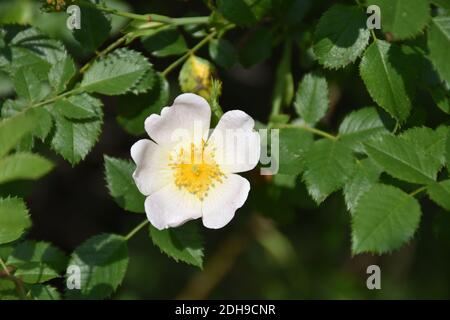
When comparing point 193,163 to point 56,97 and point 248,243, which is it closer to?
point 56,97

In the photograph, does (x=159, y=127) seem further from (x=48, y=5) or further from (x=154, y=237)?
(x=48, y=5)

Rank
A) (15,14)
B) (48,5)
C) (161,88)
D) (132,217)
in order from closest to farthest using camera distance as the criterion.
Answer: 1. (48,5)
2. (161,88)
3. (15,14)
4. (132,217)

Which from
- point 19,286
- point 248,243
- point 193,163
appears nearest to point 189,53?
point 193,163

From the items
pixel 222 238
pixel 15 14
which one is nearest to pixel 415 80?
pixel 15 14

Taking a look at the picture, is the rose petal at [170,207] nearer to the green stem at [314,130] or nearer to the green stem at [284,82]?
the green stem at [314,130]

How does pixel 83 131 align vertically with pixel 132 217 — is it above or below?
above

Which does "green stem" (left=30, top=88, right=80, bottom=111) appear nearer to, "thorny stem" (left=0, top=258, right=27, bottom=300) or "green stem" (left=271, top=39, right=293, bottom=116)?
"thorny stem" (left=0, top=258, right=27, bottom=300)
